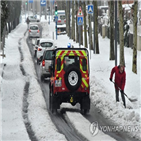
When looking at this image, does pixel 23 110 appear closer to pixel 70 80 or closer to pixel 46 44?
pixel 70 80

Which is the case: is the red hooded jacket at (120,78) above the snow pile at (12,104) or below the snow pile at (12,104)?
above

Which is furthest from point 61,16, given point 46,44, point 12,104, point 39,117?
point 39,117

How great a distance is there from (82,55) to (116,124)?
3334 mm

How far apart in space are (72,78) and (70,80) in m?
0.12

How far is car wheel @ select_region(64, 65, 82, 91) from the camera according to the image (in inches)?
671

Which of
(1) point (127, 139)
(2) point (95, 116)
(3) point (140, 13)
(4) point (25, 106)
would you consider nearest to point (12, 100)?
(4) point (25, 106)

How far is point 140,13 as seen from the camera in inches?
2047

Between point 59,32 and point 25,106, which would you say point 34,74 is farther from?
point 59,32

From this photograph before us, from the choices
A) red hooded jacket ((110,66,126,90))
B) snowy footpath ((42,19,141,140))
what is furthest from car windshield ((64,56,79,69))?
snowy footpath ((42,19,141,140))

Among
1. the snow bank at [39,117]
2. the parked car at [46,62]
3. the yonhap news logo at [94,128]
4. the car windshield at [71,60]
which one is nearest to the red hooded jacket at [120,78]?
the car windshield at [71,60]

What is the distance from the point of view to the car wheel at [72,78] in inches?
671

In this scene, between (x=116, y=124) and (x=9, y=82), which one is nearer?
(x=116, y=124)

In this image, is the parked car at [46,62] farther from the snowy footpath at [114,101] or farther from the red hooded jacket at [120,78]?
the red hooded jacket at [120,78]

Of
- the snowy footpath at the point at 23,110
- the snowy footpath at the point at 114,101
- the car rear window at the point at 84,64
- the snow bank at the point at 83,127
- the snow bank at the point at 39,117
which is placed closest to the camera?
the snow bank at the point at 83,127
